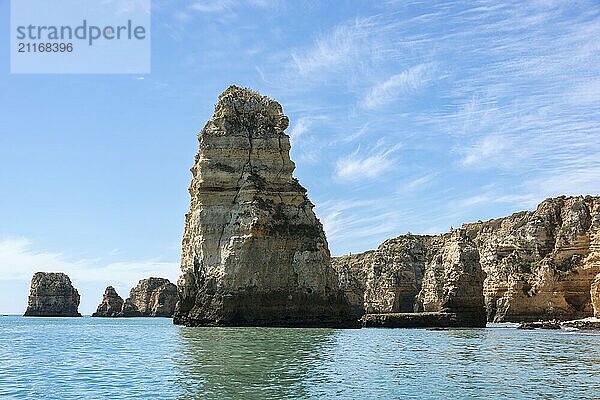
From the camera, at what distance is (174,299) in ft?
522

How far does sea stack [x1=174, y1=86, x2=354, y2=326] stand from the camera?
5500cm

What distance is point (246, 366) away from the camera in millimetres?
24438

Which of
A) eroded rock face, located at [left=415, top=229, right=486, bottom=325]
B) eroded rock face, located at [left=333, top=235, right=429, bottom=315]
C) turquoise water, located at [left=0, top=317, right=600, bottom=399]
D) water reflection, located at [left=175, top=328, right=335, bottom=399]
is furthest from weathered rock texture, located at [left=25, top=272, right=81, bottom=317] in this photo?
water reflection, located at [left=175, top=328, right=335, bottom=399]

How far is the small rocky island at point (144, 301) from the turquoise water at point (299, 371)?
122 m

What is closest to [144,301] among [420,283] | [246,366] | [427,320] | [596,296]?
[420,283]

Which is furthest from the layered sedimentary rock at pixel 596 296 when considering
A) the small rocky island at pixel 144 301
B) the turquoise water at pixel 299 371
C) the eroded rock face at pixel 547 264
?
the small rocky island at pixel 144 301

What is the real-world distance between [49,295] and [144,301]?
2237 cm

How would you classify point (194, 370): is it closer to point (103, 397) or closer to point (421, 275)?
point (103, 397)

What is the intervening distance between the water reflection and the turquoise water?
0.11 ft

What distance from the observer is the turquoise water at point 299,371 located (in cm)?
1969

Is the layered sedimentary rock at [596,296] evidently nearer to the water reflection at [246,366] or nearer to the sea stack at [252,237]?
the sea stack at [252,237]

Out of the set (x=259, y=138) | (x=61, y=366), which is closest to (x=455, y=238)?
(x=259, y=138)

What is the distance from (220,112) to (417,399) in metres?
45.3

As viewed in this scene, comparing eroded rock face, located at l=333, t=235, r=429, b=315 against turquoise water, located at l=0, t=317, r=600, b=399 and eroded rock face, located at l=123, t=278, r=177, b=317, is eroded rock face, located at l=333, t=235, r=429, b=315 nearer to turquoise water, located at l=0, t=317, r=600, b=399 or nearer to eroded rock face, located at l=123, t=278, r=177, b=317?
eroded rock face, located at l=123, t=278, r=177, b=317
